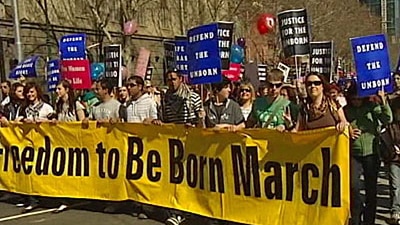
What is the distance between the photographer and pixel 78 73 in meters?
12.8

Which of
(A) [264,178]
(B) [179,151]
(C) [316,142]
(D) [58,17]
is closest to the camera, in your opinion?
(C) [316,142]

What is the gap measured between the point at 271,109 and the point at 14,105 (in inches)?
177

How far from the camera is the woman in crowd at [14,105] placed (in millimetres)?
11031

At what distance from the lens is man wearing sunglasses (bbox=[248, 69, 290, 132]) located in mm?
8656

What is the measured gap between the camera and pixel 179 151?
29.3ft

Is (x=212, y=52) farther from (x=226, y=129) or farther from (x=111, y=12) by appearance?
(x=111, y=12)

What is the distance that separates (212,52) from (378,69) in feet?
6.86

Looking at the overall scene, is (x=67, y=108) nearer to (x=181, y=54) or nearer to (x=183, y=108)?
(x=183, y=108)

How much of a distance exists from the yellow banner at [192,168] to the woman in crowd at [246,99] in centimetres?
84

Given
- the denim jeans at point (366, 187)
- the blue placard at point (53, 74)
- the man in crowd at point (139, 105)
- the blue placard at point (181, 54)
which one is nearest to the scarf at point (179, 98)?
the man in crowd at point (139, 105)

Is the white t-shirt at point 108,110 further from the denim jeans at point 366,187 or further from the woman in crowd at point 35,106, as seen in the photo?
the denim jeans at point 366,187

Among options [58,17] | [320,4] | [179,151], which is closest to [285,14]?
[179,151]

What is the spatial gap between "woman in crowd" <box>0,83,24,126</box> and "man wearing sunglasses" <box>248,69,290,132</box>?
12.5ft

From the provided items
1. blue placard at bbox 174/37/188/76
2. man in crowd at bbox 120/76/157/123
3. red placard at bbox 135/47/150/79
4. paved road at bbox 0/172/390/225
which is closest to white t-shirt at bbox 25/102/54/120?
paved road at bbox 0/172/390/225
